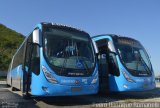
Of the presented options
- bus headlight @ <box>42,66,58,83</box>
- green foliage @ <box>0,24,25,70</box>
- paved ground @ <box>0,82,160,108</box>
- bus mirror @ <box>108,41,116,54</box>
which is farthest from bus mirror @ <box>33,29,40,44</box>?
green foliage @ <box>0,24,25,70</box>

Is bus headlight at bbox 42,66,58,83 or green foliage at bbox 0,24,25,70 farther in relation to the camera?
green foliage at bbox 0,24,25,70

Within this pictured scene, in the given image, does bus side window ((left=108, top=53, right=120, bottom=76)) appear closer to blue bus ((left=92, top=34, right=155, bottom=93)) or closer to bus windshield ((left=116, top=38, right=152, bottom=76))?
blue bus ((left=92, top=34, right=155, bottom=93))

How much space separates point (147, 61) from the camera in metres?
14.1

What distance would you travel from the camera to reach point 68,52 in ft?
37.5

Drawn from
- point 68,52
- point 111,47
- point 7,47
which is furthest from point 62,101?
point 7,47

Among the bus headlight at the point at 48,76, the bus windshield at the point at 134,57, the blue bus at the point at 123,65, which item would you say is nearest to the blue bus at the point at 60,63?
the bus headlight at the point at 48,76

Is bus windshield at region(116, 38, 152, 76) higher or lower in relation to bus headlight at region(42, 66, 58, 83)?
higher

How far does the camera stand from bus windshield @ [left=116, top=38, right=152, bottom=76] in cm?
1297

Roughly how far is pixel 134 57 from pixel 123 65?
1069mm

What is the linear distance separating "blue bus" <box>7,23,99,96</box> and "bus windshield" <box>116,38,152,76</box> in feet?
5.08

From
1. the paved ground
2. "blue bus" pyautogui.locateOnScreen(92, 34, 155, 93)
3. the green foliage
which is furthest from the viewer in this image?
the green foliage

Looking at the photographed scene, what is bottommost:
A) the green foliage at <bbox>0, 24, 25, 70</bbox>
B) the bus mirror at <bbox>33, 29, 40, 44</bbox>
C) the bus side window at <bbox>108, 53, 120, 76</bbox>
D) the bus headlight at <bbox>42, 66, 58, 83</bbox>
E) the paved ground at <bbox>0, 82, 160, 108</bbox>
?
the paved ground at <bbox>0, 82, 160, 108</bbox>

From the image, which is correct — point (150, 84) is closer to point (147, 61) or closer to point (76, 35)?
point (147, 61)

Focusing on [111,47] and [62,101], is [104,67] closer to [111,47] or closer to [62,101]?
[111,47]
